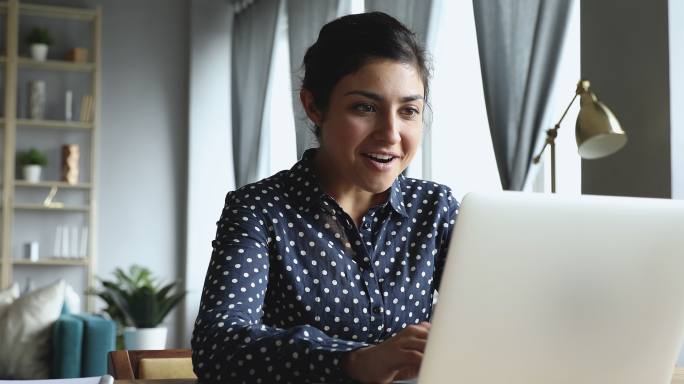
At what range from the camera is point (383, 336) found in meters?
1.61

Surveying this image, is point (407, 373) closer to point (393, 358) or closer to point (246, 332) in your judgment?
point (393, 358)

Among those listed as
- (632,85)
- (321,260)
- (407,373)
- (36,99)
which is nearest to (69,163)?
(36,99)

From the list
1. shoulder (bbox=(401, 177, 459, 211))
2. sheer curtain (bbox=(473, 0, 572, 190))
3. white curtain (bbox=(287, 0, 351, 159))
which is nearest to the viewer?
shoulder (bbox=(401, 177, 459, 211))

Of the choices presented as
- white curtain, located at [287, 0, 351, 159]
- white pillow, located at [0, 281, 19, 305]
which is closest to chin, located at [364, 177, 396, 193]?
white curtain, located at [287, 0, 351, 159]

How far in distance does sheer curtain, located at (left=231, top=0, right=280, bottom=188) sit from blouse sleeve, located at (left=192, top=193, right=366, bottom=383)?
4218 mm

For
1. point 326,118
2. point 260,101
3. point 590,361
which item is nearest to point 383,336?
point 326,118

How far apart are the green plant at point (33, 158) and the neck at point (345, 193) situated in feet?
16.1

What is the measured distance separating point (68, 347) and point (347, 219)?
306cm

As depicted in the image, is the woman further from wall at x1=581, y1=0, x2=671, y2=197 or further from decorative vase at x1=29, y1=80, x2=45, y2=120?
decorative vase at x1=29, y1=80, x2=45, y2=120

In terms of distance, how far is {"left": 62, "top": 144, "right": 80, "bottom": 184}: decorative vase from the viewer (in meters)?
6.26

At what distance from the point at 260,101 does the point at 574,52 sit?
9.55ft

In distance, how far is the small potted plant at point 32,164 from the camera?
20.2ft

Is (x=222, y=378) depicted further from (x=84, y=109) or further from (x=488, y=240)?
(x=84, y=109)

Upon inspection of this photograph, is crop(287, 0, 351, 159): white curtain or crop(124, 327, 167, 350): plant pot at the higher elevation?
crop(287, 0, 351, 159): white curtain
